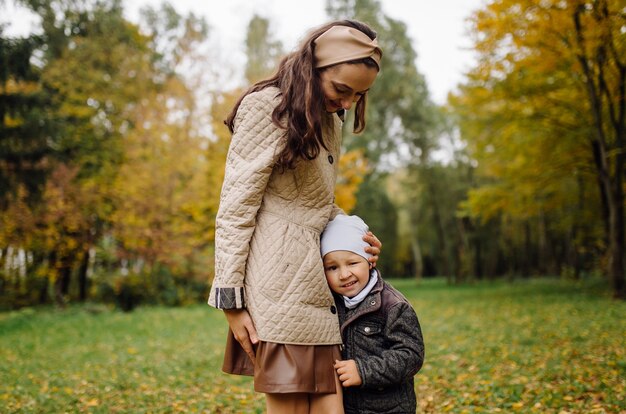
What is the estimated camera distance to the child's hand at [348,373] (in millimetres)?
2080

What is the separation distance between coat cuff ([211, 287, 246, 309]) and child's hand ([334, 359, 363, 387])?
48cm

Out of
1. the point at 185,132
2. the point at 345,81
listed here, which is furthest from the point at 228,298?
the point at 185,132

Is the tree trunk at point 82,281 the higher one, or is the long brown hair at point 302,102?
the long brown hair at point 302,102

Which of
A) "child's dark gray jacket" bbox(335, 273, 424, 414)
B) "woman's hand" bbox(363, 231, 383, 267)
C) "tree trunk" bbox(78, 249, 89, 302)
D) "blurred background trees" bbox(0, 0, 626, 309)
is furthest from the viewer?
"tree trunk" bbox(78, 249, 89, 302)

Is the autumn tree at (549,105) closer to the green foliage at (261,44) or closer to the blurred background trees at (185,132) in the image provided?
the blurred background trees at (185,132)

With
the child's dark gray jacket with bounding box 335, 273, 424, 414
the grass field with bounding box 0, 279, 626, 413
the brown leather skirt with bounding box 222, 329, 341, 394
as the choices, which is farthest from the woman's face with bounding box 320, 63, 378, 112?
the grass field with bounding box 0, 279, 626, 413

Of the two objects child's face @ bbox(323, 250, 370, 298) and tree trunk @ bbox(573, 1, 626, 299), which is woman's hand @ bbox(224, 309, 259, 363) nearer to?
child's face @ bbox(323, 250, 370, 298)

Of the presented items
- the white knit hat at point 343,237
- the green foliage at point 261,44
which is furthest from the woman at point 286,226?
the green foliage at point 261,44

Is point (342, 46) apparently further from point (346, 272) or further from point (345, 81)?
point (346, 272)

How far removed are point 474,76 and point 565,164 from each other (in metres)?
4.18

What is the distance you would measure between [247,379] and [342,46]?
549 cm

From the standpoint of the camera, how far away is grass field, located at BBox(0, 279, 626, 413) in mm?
4938

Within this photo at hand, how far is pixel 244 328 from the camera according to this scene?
2059mm

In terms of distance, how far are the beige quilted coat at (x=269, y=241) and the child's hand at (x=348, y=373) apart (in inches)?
3.6
